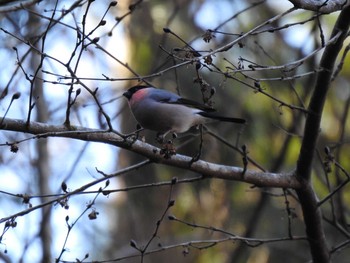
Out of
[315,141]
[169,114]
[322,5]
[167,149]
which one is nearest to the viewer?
[322,5]

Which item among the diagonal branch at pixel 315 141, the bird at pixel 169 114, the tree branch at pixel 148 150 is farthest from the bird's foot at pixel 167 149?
the diagonal branch at pixel 315 141

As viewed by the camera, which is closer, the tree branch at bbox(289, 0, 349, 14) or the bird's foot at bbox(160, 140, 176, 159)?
the tree branch at bbox(289, 0, 349, 14)

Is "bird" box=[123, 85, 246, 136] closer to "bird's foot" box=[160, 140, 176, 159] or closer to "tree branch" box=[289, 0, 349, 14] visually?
"bird's foot" box=[160, 140, 176, 159]

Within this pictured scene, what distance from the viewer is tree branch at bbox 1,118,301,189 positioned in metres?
3.04

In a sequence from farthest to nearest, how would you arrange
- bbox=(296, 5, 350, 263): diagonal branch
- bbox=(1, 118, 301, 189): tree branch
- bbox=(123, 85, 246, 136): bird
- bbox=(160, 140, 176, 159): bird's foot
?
bbox=(123, 85, 246, 136): bird → bbox=(296, 5, 350, 263): diagonal branch → bbox=(160, 140, 176, 159): bird's foot → bbox=(1, 118, 301, 189): tree branch

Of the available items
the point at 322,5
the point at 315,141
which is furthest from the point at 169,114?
the point at 322,5

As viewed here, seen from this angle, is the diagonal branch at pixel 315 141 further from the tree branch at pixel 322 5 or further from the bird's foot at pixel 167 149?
the bird's foot at pixel 167 149

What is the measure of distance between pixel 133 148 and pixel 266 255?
14.8ft

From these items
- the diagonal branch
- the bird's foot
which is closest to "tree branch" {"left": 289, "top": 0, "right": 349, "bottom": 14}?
the diagonal branch

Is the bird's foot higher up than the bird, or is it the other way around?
the bird

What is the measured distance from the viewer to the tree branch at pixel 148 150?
3.04 meters

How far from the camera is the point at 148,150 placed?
3.45 m

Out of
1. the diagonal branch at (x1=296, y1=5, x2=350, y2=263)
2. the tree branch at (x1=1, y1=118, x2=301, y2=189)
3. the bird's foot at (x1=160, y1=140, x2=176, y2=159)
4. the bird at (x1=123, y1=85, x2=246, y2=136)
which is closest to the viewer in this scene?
the tree branch at (x1=1, y1=118, x2=301, y2=189)

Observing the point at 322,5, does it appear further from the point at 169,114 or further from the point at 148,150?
the point at 169,114
